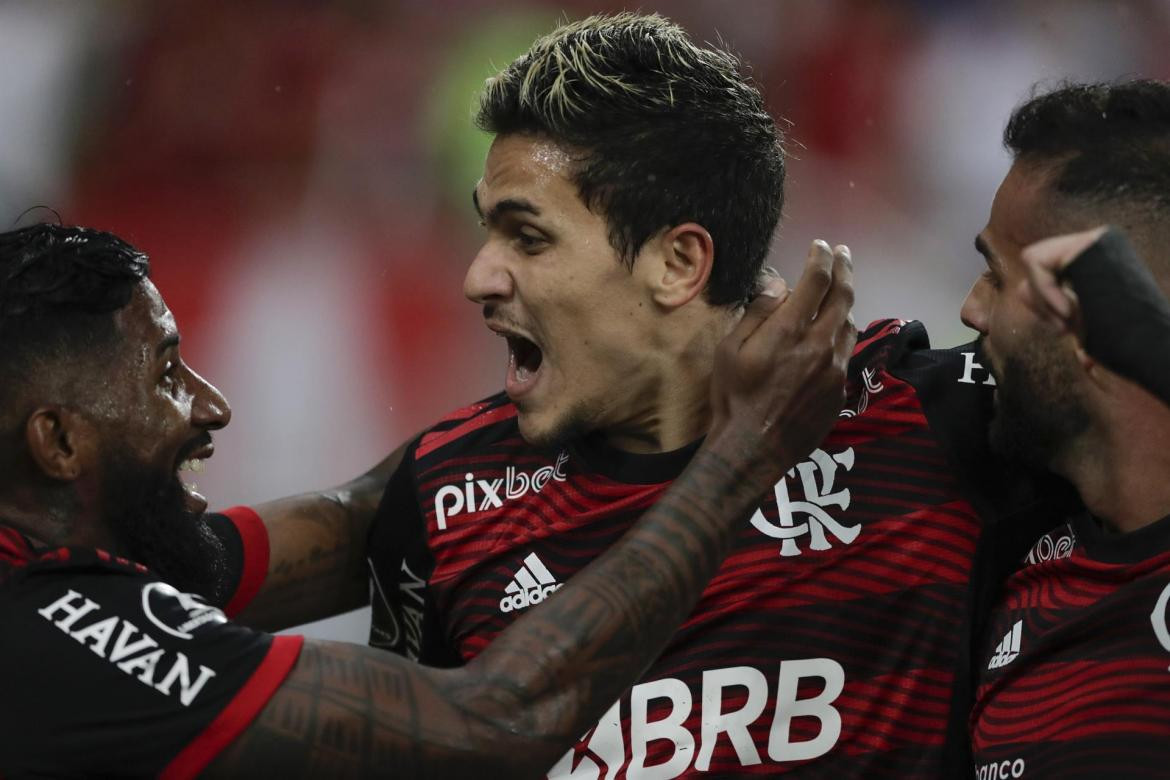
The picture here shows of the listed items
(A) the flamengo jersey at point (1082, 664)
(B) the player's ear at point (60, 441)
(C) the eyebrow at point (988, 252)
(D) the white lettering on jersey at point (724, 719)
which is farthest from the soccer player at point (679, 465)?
(B) the player's ear at point (60, 441)

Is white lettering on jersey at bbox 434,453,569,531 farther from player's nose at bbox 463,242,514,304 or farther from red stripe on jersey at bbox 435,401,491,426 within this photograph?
player's nose at bbox 463,242,514,304

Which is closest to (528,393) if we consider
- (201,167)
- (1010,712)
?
(1010,712)

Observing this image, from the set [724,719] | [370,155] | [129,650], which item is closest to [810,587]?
[724,719]

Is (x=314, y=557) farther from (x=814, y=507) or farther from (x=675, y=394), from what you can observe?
(x=814, y=507)

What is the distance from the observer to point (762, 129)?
2.43 metres

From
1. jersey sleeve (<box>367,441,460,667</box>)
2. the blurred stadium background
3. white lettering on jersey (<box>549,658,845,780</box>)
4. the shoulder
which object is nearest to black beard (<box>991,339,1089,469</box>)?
white lettering on jersey (<box>549,658,845,780</box>)

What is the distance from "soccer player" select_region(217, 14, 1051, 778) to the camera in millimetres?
2162

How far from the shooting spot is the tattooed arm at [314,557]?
101 inches

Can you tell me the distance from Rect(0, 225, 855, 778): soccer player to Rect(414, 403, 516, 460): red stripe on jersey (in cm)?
46

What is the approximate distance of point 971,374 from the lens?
2336 millimetres

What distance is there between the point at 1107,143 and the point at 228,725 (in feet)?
4.98

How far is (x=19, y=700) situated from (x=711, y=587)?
3.33ft

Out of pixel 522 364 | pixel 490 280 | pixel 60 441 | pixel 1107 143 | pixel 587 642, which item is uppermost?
pixel 1107 143

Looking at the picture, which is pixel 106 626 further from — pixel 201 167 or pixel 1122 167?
pixel 201 167
